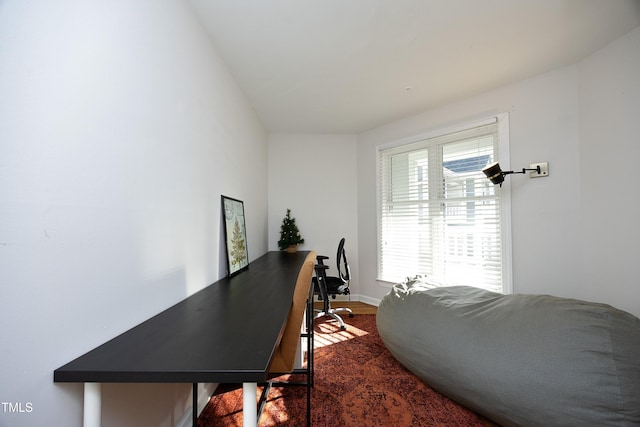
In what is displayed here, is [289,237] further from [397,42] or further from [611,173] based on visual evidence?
[611,173]

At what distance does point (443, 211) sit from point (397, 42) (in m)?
2.03

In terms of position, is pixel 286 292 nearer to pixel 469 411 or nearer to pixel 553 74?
pixel 469 411

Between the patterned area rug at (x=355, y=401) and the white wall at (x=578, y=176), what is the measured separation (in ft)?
5.18

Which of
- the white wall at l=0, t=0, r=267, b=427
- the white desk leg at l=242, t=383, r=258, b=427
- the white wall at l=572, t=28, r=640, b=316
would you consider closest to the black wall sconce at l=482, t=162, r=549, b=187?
the white wall at l=572, t=28, r=640, b=316

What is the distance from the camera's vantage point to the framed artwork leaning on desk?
2.02 metres

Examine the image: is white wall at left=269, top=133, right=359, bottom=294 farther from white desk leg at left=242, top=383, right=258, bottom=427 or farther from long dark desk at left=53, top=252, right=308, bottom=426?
white desk leg at left=242, top=383, right=258, bottom=427

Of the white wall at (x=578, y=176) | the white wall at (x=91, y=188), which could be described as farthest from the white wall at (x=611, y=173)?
the white wall at (x=91, y=188)

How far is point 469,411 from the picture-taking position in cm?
166

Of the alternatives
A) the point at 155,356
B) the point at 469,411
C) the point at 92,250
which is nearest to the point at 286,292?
the point at 155,356

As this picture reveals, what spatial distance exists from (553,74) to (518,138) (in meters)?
0.61

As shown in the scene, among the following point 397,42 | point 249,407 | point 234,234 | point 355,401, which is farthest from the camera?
point 234,234

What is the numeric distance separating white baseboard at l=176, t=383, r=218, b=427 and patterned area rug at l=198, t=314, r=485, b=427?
0.13 feet

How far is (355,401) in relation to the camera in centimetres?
176

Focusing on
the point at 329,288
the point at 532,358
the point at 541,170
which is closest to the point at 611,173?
the point at 541,170
